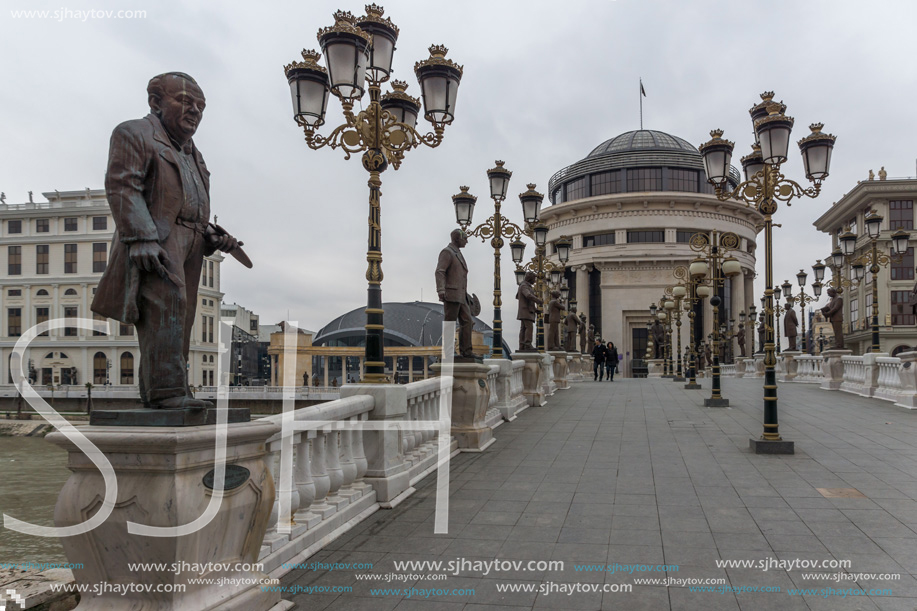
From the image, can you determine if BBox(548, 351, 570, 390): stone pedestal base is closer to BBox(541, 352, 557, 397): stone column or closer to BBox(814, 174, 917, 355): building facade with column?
BBox(541, 352, 557, 397): stone column

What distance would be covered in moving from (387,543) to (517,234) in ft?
37.7

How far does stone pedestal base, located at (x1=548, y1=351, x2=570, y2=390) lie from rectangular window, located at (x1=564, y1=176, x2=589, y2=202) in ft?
146

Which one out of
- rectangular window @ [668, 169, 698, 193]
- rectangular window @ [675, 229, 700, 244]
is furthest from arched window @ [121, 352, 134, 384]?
rectangular window @ [668, 169, 698, 193]

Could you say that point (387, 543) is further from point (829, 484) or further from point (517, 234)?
point (517, 234)

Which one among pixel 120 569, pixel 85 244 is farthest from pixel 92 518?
pixel 85 244

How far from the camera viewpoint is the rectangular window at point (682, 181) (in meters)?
63.4

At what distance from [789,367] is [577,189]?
41.7m

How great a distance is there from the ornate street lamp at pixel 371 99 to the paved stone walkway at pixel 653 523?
2.03 metres

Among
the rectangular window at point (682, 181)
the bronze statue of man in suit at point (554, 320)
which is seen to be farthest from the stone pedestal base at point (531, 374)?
the rectangular window at point (682, 181)

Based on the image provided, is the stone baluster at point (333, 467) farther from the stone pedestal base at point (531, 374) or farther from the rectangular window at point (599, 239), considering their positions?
the rectangular window at point (599, 239)

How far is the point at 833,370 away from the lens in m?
21.9

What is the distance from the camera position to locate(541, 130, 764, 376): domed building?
202 feet

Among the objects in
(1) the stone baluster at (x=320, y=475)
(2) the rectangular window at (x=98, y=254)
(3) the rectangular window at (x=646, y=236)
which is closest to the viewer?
(1) the stone baluster at (x=320, y=475)

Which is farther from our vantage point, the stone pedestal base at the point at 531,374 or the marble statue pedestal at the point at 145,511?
the stone pedestal base at the point at 531,374
